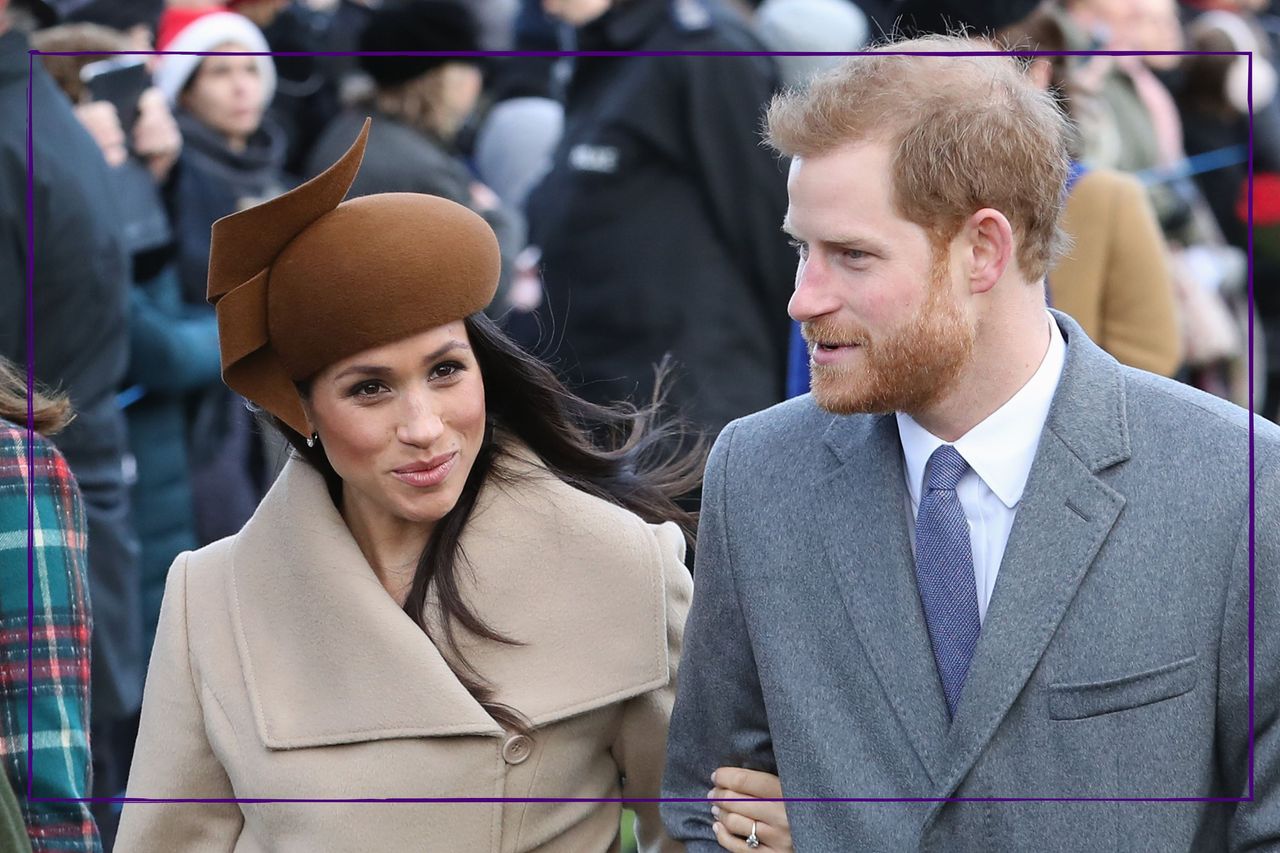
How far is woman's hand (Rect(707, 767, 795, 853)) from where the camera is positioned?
2.88 m

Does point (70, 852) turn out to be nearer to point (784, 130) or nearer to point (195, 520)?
point (195, 520)

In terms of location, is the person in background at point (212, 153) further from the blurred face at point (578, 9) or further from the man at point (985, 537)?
the man at point (985, 537)

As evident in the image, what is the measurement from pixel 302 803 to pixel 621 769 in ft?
1.73

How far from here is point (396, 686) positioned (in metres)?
2.96

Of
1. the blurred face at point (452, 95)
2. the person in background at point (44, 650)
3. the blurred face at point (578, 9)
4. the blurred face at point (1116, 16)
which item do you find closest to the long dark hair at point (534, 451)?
the person in background at point (44, 650)

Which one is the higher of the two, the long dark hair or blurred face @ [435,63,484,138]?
blurred face @ [435,63,484,138]

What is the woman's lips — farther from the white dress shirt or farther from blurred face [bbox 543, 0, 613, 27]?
blurred face [bbox 543, 0, 613, 27]

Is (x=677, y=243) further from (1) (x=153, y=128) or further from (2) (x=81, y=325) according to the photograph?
(1) (x=153, y=128)

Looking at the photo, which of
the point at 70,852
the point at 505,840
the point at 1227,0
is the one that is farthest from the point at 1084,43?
the point at 1227,0

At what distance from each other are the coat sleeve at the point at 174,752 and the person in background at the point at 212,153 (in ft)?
3.07

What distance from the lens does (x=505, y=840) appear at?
3055 millimetres

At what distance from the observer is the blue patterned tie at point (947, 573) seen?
2662mm

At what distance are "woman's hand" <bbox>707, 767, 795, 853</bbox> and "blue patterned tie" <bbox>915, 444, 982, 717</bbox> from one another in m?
0.36

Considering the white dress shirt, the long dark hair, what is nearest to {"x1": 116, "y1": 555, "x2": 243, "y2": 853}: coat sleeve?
the long dark hair
